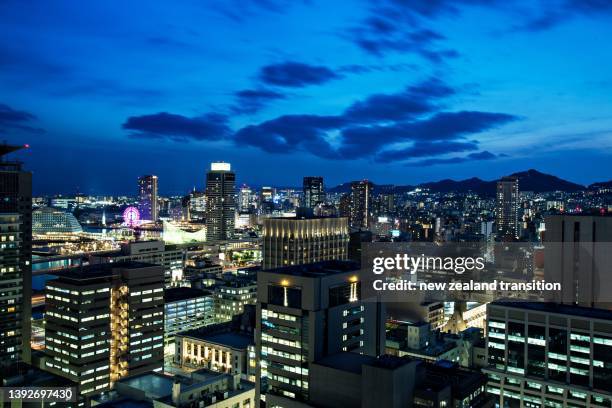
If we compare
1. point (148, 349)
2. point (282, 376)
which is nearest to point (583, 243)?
point (282, 376)

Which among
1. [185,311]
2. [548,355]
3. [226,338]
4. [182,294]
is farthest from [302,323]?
[182,294]

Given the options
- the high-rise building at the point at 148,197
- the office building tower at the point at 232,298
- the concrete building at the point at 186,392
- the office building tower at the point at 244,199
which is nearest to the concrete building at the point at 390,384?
the concrete building at the point at 186,392

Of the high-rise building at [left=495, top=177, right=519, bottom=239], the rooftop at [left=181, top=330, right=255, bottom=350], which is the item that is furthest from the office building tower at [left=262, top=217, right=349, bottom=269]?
the high-rise building at [left=495, top=177, right=519, bottom=239]

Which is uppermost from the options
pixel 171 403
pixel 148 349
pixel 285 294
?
pixel 285 294

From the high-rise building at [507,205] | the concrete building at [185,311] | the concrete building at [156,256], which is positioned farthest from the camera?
the high-rise building at [507,205]

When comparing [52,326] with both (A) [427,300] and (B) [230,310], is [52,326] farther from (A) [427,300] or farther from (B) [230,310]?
(A) [427,300]

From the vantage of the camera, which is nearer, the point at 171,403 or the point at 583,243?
the point at 171,403

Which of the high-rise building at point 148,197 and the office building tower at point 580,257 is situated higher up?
the high-rise building at point 148,197

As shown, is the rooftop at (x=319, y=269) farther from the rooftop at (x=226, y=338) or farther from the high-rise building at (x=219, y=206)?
the high-rise building at (x=219, y=206)
